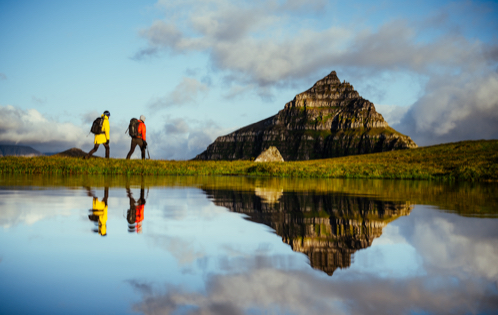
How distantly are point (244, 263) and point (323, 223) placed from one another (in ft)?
9.32

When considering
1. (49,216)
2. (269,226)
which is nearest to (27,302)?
(269,226)

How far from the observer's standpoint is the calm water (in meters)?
3.14

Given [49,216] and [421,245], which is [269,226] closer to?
[421,245]

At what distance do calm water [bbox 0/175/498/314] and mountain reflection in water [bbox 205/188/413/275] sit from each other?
3 centimetres

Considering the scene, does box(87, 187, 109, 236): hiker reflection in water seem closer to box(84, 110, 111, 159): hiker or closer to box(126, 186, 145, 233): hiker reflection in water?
box(126, 186, 145, 233): hiker reflection in water

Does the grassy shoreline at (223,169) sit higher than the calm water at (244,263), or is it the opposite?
the grassy shoreline at (223,169)

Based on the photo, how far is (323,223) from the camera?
22.0ft

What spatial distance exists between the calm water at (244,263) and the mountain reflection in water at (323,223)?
0.10ft

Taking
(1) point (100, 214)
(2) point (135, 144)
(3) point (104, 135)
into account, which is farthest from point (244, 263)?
Answer: (2) point (135, 144)

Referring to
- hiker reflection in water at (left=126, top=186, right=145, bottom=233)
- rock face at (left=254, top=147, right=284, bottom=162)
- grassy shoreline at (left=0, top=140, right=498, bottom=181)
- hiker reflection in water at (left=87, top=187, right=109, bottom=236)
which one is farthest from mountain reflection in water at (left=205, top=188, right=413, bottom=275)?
rock face at (left=254, top=147, right=284, bottom=162)

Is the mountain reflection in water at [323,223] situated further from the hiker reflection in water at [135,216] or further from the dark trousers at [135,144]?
the dark trousers at [135,144]

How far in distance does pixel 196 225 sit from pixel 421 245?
3613mm

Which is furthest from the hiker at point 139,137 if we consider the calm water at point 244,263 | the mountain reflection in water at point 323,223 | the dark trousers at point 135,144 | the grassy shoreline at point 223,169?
the calm water at point 244,263

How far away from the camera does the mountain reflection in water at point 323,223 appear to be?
4.70 meters
